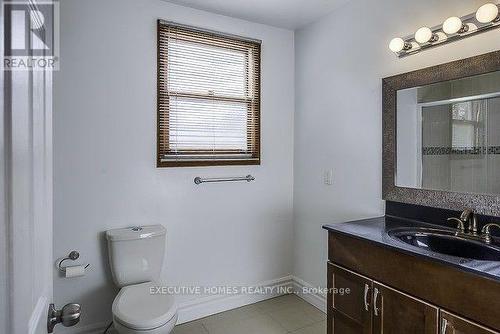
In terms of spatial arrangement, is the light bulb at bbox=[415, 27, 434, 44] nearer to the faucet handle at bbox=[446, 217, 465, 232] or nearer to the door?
the faucet handle at bbox=[446, 217, 465, 232]

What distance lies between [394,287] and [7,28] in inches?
65.2

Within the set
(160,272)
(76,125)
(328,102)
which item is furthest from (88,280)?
(328,102)

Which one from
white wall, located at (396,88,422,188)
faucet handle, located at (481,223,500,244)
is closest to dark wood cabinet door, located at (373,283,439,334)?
faucet handle, located at (481,223,500,244)

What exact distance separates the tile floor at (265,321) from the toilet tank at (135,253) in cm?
56

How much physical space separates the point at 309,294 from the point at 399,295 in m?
1.44

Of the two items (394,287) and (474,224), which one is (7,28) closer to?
(394,287)

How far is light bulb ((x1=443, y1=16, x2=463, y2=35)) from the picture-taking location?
5.32 ft

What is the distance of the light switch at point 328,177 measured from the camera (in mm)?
2543

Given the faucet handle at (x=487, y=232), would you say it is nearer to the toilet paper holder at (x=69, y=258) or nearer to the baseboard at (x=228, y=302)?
the baseboard at (x=228, y=302)

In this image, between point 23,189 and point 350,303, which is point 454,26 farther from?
point 23,189

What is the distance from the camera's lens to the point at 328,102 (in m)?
2.57

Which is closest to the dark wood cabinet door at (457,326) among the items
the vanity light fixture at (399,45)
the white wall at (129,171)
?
the vanity light fixture at (399,45)

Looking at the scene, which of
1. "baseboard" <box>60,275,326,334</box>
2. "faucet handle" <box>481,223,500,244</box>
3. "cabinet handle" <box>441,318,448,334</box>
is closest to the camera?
"cabinet handle" <box>441,318,448,334</box>

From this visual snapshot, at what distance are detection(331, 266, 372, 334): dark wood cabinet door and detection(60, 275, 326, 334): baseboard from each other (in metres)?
0.86
